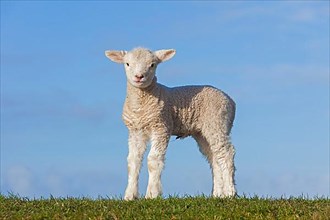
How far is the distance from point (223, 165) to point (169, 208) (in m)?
4.69

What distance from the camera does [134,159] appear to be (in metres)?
16.2

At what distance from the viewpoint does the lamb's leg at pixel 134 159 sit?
16047 mm

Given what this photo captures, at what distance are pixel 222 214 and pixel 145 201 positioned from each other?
1.94 m

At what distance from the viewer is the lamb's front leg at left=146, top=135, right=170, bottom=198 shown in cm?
1594

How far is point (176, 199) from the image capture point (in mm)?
13648

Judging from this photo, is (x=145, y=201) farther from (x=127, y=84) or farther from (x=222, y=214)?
(x=127, y=84)

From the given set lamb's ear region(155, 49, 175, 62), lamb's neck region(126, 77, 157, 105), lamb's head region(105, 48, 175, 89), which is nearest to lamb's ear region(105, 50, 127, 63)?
lamb's head region(105, 48, 175, 89)

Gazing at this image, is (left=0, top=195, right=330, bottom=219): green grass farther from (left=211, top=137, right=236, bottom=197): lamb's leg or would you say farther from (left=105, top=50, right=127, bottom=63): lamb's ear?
(left=105, top=50, right=127, bottom=63): lamb's ear

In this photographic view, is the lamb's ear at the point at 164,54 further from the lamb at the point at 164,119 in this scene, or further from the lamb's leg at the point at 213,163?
the lamb's leg at the point at 213,163

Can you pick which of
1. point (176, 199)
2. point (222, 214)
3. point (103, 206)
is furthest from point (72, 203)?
point (222, 214)

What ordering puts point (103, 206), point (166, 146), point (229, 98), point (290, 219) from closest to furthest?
point (290, 219) < point (103, 206) < point (166, 146) < point (229, 98)

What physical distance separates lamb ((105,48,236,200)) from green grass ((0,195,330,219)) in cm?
208

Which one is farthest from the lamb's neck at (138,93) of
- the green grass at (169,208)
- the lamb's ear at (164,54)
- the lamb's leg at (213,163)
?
the green grass at (169,208)

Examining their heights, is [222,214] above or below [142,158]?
below
